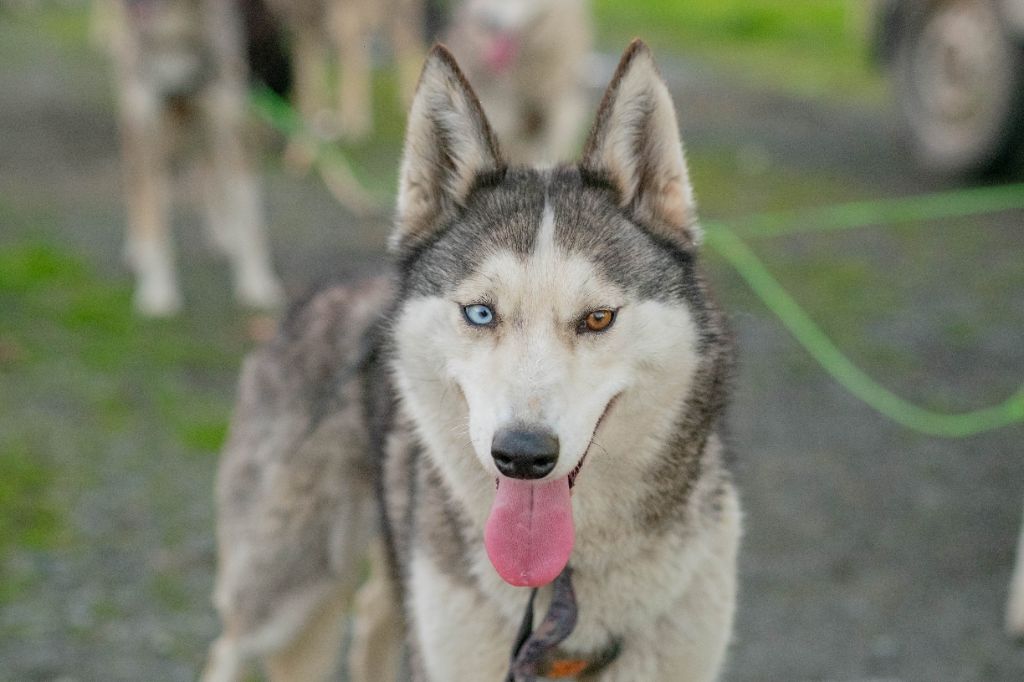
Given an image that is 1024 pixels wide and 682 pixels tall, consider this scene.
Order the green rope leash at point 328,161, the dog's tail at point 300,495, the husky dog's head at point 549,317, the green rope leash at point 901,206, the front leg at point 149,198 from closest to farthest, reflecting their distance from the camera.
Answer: the husky dog's head at point 549,317, the dog's tail at point 300,495, the front leg at point 149,198, the green rope leash at point 901,206, the green rope leash at point 328,161

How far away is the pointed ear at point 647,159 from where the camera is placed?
99.3 inches

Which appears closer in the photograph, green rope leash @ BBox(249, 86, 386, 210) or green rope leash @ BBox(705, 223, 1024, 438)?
green rope leash @ BBox(705, 223, 1024, 438)

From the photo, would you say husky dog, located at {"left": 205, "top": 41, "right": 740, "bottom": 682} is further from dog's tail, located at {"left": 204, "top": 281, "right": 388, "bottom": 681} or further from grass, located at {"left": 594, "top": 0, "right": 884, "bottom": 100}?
grass, located at {"left": 594, "top": 0, "right": 884, "bottom": 100}

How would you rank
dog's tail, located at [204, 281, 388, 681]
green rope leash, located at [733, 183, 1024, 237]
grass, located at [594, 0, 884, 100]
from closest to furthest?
1. dog's tail, located at [204, 281, 388, 681]
2. green rope leash, located at [733, 183, 1024, 237]
3. grass, located at [594, 0, 884, 100]

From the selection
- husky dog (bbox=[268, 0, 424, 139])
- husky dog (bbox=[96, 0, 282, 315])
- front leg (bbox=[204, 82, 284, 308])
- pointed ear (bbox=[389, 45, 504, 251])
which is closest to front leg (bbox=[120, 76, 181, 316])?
husky dog (bbox=[96, 0, 282, 315])

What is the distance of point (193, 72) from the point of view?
6617 mm

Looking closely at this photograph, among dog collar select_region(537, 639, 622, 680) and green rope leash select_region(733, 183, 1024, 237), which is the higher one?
dog collar select_region(537, 639, 622, 680)

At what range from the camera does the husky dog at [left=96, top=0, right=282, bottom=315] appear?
6.57m

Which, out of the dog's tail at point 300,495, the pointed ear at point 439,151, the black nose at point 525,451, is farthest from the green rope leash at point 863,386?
the black nose at point 525,451

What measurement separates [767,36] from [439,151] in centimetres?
1334

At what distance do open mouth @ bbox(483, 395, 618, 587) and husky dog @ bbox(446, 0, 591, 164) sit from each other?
5.26m

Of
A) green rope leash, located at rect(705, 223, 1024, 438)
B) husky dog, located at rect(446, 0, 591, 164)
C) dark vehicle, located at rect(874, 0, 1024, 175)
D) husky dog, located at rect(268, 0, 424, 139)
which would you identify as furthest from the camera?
husky dog, located at rect(268, 0, 424, 139)

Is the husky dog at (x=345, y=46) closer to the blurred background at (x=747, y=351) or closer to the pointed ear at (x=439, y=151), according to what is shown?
the blurred background at (x=747, y=351)

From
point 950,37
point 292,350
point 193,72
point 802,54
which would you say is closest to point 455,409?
point 292,350
